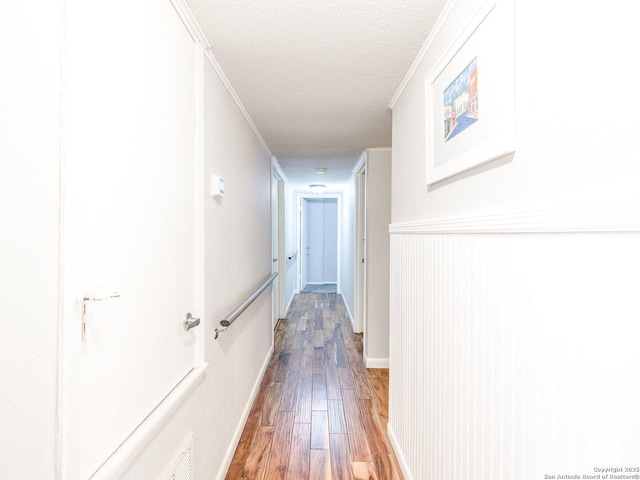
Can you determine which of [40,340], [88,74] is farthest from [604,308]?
[88,74]

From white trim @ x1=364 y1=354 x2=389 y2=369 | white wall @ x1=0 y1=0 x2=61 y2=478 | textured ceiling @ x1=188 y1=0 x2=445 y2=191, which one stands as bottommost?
white trim @ x1=364 y1=354 x2=389 y2=369

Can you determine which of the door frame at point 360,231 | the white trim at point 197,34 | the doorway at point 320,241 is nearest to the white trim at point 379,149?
the door frame at point 360,231

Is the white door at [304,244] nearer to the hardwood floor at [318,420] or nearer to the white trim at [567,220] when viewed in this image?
the hardwood floor at [318,420]

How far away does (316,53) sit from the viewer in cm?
153

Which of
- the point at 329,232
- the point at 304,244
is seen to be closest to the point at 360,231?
the point at 304,244

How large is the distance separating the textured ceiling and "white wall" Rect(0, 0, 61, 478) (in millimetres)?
793

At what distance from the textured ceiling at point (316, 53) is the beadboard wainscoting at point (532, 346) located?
84 cm

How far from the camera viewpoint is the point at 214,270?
159cm

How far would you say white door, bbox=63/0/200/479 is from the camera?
2.34 ft

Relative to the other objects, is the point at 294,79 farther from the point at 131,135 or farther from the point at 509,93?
the point at 509,93

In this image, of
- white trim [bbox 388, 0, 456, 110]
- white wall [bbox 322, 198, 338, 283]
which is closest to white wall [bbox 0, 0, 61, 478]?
white trim [bbox 388, 0, 456, 110]

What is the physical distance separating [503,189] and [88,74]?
3.54 feet

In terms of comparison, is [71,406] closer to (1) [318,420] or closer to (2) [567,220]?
(2) [567,220]

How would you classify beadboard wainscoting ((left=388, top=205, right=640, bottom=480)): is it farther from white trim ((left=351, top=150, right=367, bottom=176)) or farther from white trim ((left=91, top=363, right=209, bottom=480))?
white trim ((left=351, top=150, right=367, bottom=176))
